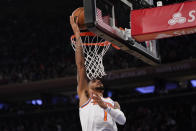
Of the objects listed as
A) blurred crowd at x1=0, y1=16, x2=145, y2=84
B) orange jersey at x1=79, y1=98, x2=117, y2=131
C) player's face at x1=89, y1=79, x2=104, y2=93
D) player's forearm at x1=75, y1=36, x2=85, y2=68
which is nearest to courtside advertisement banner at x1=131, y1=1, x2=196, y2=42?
player's forearm at x1=75, y1=36, x2=85, y2=68

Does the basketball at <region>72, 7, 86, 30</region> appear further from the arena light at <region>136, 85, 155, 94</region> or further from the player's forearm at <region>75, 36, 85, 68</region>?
the arena light at <region>136, 85, 155, 94</region>

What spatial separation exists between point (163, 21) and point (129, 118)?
395 inches

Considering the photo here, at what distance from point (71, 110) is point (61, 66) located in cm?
241

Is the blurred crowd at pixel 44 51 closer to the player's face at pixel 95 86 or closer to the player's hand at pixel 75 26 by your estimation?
the player's hand at pixel 75 26

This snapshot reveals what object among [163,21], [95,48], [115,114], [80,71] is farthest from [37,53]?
[115,114]

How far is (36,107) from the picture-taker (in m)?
16.6

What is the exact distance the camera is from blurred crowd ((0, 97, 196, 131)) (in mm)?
13125

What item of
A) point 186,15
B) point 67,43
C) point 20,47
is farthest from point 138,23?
point 20,47

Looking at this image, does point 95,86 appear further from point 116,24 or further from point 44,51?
point 44,51

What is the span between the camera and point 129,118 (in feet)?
47.3

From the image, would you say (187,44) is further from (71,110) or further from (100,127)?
(100,127)

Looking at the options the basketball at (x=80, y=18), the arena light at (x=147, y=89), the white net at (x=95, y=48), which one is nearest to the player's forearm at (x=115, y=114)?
the basketball at (x=80, y=18)

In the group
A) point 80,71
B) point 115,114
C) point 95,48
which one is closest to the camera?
point 115,114

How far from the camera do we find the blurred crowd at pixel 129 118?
13.1 m
